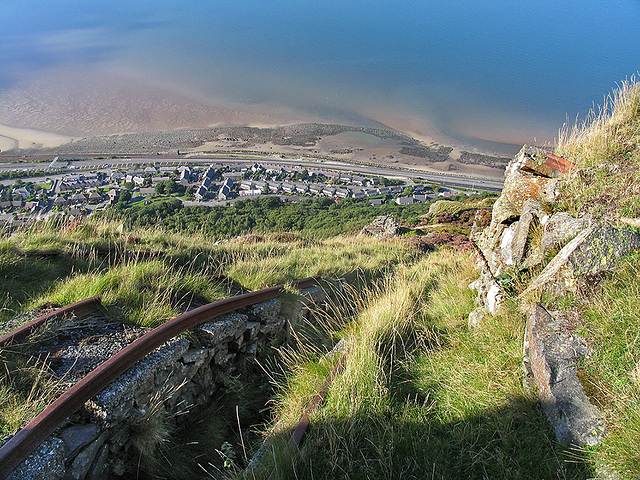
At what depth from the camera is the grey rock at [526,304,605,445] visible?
2.52 meters

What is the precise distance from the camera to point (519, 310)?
3.77 metres

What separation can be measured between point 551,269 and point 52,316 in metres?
4.90

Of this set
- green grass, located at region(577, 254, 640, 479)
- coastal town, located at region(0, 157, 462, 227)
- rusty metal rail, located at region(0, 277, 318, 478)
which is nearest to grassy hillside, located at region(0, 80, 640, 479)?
green grass, located at region(577, 254, 640, 479)

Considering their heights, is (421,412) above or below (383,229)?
above

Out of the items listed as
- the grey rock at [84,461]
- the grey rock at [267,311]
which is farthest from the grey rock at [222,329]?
the grey rock at [84,461]

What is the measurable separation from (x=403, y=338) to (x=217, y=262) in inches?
158

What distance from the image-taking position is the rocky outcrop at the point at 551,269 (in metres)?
2.68

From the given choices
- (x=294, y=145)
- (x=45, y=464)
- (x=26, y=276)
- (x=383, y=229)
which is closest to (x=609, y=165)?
(x=45, y=464)

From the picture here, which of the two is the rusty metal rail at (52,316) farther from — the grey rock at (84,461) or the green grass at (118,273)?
the grey rock at (84,461)

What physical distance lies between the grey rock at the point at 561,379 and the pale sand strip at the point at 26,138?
156 feet

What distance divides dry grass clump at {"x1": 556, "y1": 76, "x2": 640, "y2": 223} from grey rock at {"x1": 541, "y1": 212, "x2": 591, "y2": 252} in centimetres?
28

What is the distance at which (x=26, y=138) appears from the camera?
38906mm

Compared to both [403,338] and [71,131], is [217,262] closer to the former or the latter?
[403,338]

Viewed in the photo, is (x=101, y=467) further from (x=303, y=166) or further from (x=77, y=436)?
(x=303, y=166)
